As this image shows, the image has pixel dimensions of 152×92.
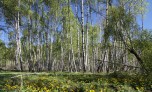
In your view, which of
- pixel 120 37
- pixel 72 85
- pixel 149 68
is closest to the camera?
pixel 72 85

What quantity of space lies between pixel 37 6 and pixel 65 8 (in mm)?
4525

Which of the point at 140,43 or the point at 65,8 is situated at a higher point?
the point at 65,8

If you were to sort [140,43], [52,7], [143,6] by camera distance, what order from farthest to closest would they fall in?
[52,7] → [143,6] → [140,43]

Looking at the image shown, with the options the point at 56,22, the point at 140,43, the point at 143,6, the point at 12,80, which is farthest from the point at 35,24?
the point at 12,80

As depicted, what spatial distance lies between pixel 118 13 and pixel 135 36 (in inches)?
83.3

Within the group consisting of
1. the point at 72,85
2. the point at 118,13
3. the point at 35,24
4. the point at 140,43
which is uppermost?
the point at 35,24

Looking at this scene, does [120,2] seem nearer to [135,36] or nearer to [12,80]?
[135,36]

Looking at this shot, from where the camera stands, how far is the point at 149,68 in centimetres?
1603

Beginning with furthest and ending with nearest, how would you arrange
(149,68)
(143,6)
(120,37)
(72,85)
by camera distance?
(143,6) < (120,37) < (149,68) < (72,85)

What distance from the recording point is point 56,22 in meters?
46.1

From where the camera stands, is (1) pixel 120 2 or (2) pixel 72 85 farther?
(1) pixel 120 2

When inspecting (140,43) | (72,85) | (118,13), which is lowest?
(72,85)

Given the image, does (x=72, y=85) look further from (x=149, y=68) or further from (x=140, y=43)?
(x=140, y=43)

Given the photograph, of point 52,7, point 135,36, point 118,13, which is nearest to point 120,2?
point 118,13
